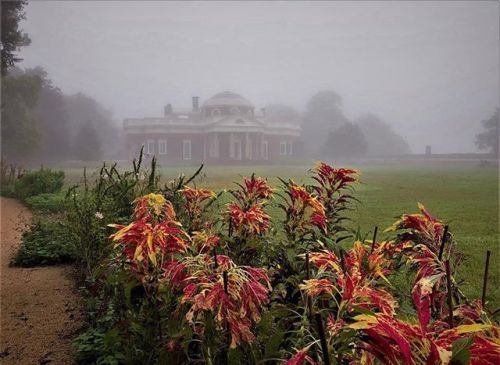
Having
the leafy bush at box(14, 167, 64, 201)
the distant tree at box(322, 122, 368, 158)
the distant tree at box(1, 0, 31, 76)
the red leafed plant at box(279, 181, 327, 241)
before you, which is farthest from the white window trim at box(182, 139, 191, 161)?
the red leafed plant at box(279, 181, 327, 241)

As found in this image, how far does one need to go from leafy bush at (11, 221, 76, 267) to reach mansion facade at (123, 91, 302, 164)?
29.7m

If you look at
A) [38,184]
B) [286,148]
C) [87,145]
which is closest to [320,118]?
[286,148]

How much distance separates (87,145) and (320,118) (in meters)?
32.2

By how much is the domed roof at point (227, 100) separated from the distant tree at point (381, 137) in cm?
1632

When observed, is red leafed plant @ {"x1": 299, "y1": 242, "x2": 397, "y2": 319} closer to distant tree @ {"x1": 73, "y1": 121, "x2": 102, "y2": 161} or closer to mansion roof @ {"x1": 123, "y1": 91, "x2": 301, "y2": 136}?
distant tree @ {"x1": 73, "y1": 121, "x2": 102, "y2": 161}

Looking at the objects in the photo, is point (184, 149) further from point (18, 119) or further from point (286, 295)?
point (286, 295)

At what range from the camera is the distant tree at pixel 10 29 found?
11.4 m

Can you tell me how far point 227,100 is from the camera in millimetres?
40062

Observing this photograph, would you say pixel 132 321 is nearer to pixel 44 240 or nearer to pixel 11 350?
pixel 11 350

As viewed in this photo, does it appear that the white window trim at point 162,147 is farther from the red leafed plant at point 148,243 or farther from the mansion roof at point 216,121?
the red leafed plant at point 148,243

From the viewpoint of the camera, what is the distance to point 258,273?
979mm

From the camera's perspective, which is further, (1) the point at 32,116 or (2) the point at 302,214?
(1) the point at 32,116

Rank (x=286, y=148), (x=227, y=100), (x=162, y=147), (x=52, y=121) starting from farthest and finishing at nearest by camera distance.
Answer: (x=227, y=100)
(x=286, y=148)
(x=162, y=147)
(x=52, y=121)

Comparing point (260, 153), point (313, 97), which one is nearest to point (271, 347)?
point (260, 153)
